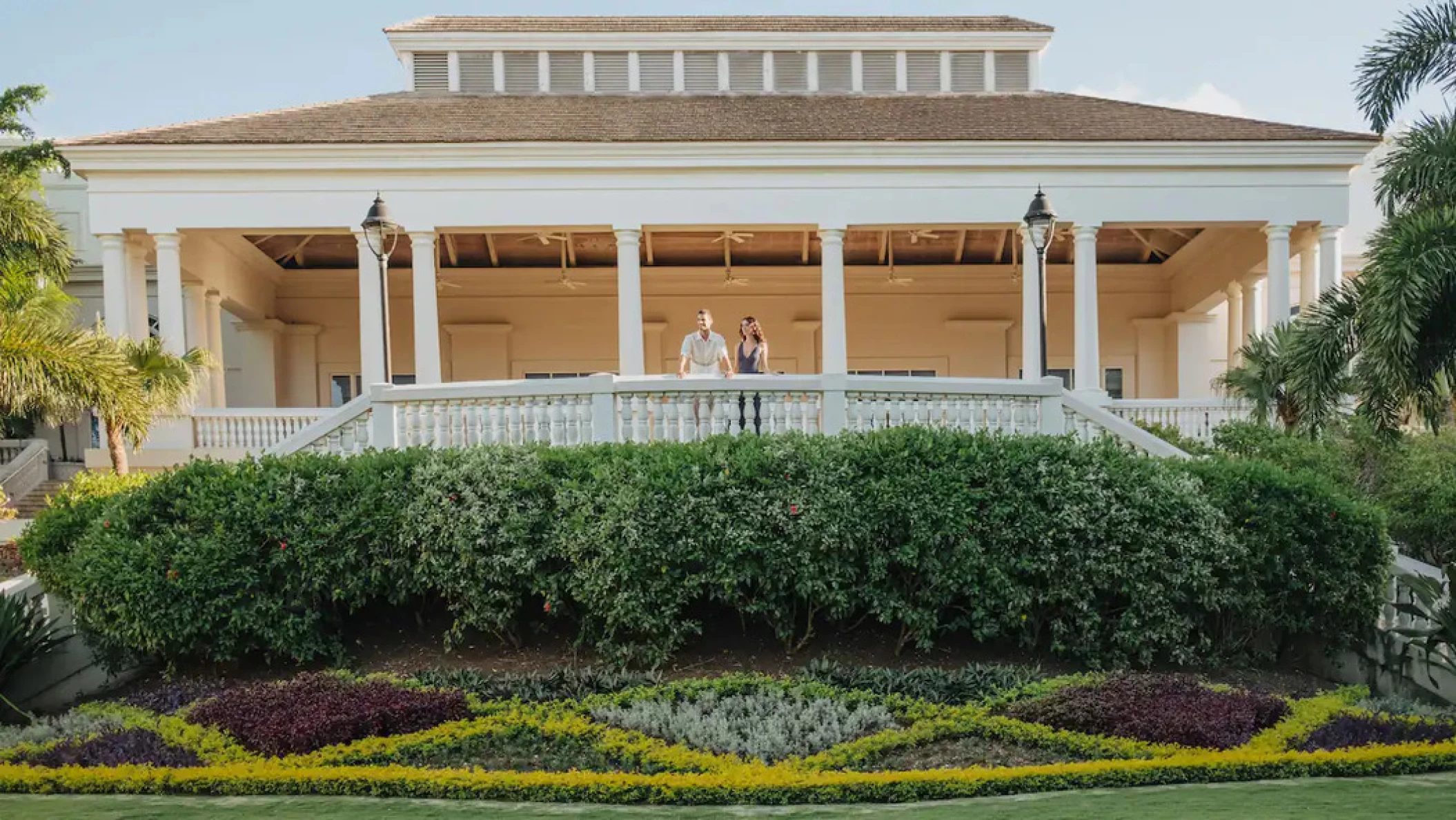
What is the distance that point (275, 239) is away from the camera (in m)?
27.9

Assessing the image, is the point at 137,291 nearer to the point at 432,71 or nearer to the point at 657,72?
the point at 432,71

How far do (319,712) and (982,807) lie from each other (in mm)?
4800

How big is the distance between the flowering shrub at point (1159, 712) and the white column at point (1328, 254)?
1682 centimetres

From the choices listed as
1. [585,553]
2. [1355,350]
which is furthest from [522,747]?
[1355,350]

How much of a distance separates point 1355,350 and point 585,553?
9.39m

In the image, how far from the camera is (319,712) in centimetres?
801

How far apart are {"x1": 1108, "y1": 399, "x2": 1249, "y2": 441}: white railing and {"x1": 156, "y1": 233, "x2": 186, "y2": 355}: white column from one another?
18.0m

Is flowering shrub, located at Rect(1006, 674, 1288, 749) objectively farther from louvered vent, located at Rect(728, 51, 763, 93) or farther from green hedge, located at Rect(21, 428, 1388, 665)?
louvered vent, located at Rect(728, 51, 763, 93)

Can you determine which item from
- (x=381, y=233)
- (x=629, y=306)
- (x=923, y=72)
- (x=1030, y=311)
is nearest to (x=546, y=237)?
(x=629, y=306)

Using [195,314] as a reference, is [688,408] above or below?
below

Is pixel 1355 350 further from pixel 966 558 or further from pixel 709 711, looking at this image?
pixel 709 711

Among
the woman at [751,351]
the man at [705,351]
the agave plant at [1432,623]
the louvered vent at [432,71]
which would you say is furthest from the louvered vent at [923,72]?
the agave plant at [1432,623]

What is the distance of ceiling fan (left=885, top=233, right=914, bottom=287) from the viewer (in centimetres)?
2791

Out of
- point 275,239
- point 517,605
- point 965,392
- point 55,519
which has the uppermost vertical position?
point 275,239
